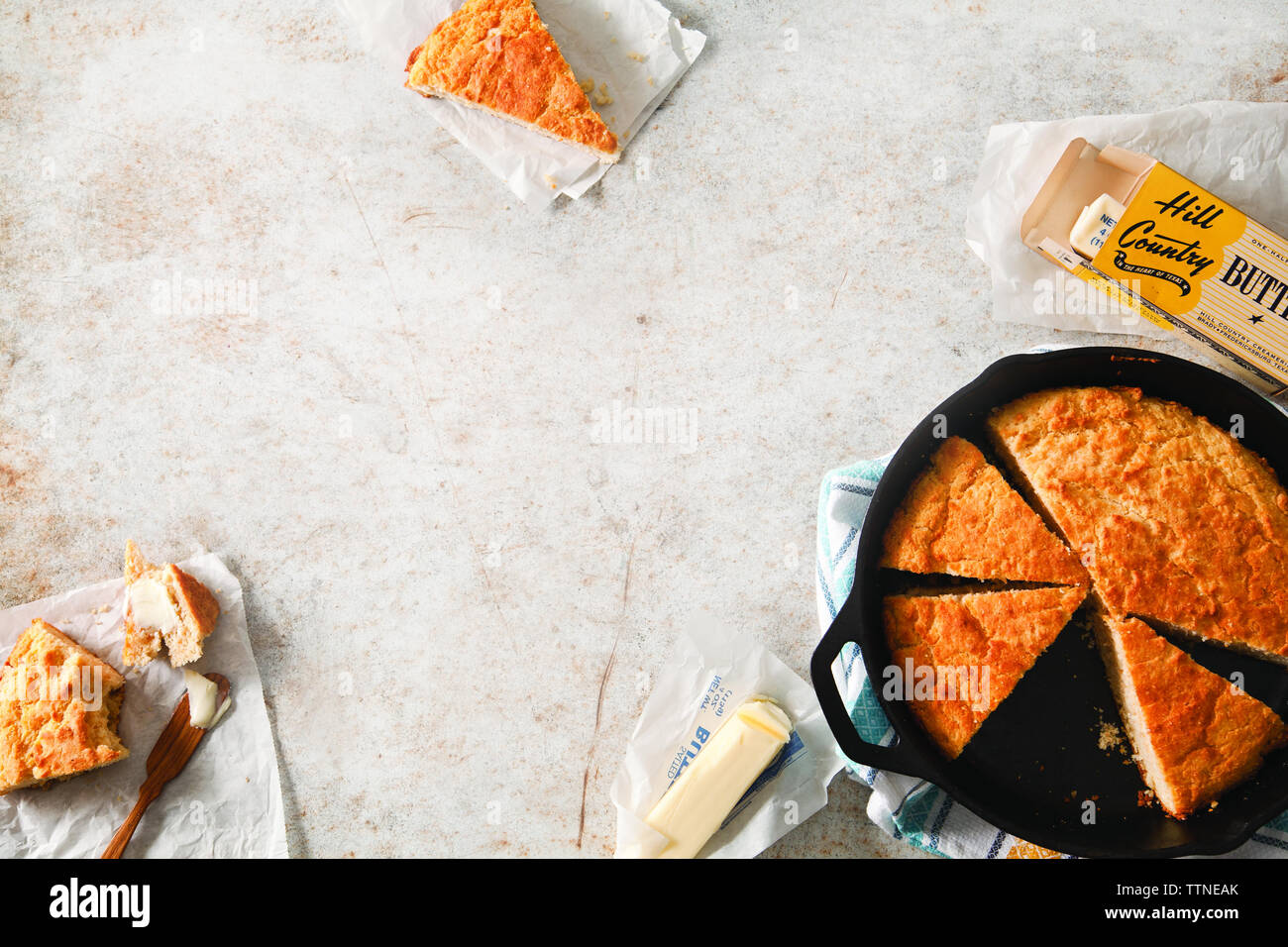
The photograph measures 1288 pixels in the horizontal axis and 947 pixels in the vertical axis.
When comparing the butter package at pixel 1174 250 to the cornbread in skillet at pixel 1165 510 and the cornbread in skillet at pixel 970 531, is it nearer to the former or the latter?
the cornbread in skillet at pixel 1165 510

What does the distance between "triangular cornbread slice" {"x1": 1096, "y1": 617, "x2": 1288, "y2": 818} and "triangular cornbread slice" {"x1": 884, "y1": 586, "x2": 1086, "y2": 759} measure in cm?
21

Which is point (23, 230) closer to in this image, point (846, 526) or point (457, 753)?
point (457, 753)

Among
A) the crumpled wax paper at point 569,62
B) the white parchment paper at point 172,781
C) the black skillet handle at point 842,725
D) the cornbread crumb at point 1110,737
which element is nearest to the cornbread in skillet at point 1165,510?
the cornbread crumb at point 1110,737

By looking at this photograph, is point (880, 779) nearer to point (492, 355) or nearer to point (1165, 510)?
point (1165, 510)

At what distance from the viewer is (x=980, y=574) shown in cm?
224

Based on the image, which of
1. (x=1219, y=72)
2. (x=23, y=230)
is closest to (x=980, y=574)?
(x=1219, y=72)

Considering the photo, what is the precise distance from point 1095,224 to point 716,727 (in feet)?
Answer: 6.12

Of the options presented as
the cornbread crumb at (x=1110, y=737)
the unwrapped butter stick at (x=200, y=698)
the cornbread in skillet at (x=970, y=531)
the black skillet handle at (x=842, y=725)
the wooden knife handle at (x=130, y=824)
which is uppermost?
the cornbread in skillet at (x=970, y=531)

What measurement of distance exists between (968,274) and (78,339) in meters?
3.02

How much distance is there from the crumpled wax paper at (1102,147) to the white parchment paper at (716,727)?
138 cm

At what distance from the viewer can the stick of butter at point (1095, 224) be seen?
2.47 m

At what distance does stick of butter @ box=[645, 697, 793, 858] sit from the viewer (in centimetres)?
251

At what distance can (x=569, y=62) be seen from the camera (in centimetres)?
289

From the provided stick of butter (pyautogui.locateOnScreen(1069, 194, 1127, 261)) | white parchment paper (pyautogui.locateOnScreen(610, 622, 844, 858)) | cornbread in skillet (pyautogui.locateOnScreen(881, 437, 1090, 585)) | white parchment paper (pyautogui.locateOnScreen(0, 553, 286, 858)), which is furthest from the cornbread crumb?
white parchment paper (pyautogui.locateOnScreen(0, 553, 286, 858))
